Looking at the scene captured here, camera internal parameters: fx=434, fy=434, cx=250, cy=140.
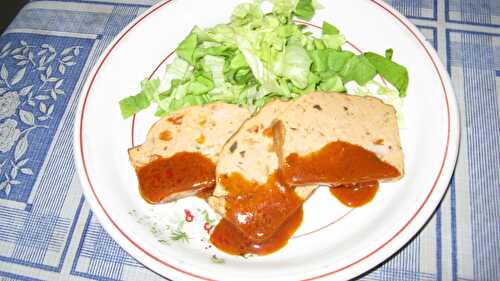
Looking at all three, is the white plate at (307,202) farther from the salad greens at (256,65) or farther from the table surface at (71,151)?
the table surface at (71,151)

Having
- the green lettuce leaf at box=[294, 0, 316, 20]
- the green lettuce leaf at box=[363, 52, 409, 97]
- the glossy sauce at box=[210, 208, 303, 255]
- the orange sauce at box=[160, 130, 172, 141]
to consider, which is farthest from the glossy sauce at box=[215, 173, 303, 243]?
the green lettuce leaf at box=[294, 0, 316, 20]

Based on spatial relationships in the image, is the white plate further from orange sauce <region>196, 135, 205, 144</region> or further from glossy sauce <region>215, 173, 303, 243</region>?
orange sauce <region>196, 135, 205, 144</region>

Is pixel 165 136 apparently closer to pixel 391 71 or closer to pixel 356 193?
pixel 356 193

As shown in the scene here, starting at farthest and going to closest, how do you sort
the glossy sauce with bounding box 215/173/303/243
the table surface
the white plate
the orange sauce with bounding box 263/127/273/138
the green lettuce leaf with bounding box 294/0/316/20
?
1. the green lettuce leaf with bounding box 294/0/316/20
2. the orange sauce with bounding box 263/127/273/138
3. the table surface
4. the glossy sauce with bounding box 215/173/303/243
5. the white plate

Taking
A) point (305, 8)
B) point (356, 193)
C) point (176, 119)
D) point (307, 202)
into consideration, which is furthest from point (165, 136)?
point (305, 8)

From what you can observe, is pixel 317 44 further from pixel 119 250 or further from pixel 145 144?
pixel 119 250

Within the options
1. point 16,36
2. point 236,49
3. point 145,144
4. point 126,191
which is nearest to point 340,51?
point 236,49

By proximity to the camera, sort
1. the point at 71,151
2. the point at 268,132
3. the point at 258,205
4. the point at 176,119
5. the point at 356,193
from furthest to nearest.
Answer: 1. the point at 71,151
2. the point at 176,119
3. the point at 268,132
4. the point at 356,193
5. the point at 258,205
